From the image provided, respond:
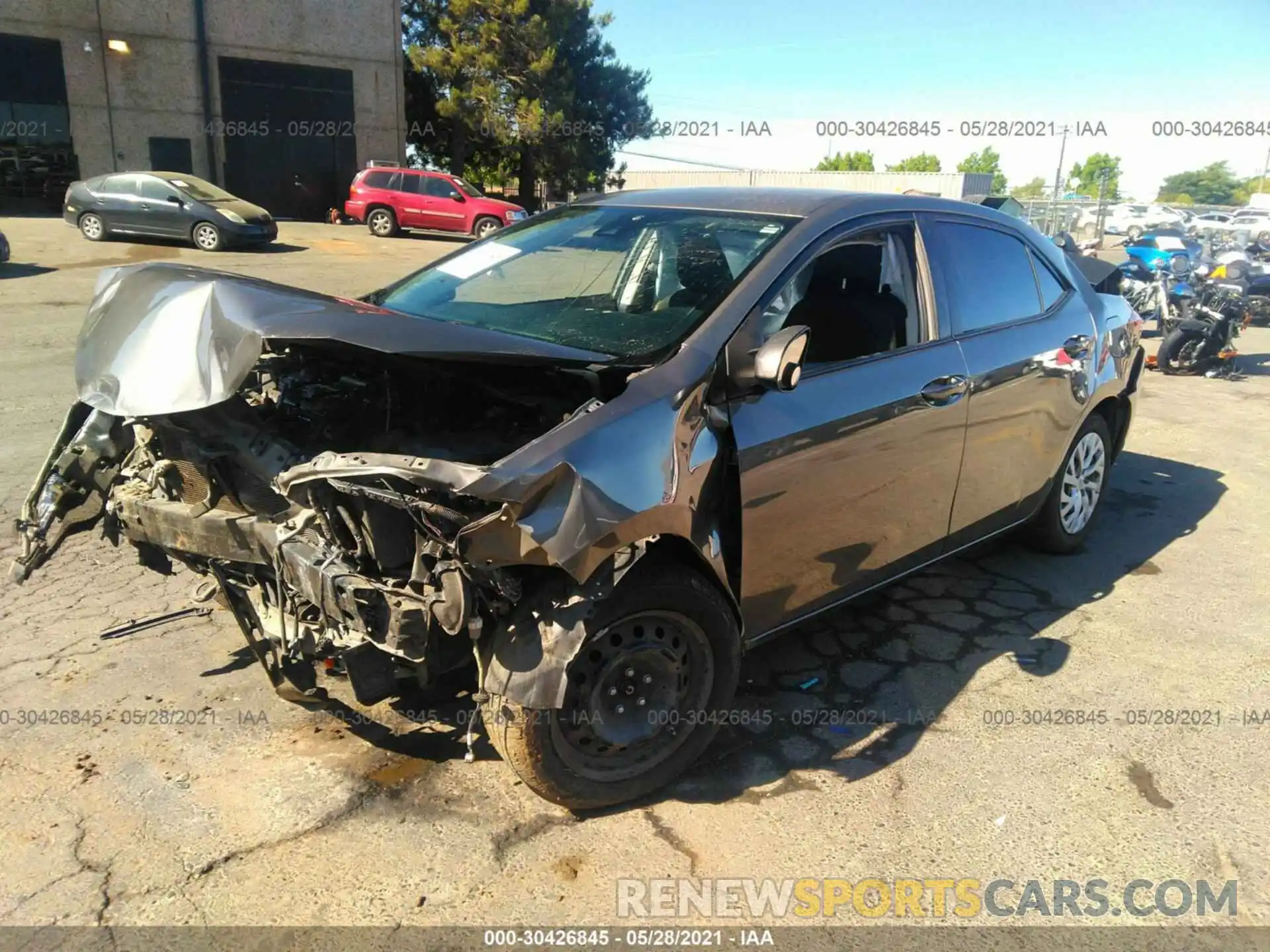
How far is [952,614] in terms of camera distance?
443 centimetres

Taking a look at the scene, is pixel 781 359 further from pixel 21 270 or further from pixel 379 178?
pixel 379 178

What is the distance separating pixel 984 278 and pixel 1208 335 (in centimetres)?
841

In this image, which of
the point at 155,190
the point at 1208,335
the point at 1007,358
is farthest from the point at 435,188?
the point at 1007,358

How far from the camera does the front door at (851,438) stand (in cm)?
306

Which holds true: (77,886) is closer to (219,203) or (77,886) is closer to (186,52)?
(219,203)

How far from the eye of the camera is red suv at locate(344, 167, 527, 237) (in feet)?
81.5

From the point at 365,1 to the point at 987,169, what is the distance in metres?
89.4

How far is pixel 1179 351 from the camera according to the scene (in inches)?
433

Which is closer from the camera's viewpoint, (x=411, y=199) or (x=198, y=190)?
(x=198, y=190)

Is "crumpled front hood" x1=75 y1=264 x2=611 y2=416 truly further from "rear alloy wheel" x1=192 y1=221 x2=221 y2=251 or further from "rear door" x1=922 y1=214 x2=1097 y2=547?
"rear alloy wheel" x1=192 y1=221 x2=221 y2=251

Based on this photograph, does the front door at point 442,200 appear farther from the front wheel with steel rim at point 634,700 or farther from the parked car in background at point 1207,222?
the front wheel with steel rim at point 634,700

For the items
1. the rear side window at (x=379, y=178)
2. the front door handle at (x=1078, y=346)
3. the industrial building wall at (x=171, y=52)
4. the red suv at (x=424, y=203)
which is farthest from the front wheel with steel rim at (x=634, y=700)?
the industrial building wall at (x=171, y=52)

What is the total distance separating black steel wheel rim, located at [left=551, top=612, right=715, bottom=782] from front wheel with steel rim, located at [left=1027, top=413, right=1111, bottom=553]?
2653mm

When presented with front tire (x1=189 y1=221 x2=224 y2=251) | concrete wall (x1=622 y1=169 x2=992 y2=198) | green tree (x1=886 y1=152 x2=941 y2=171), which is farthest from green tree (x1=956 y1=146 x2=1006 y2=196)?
front tire (x1=189 y1=221 x2=224 y2=251)
